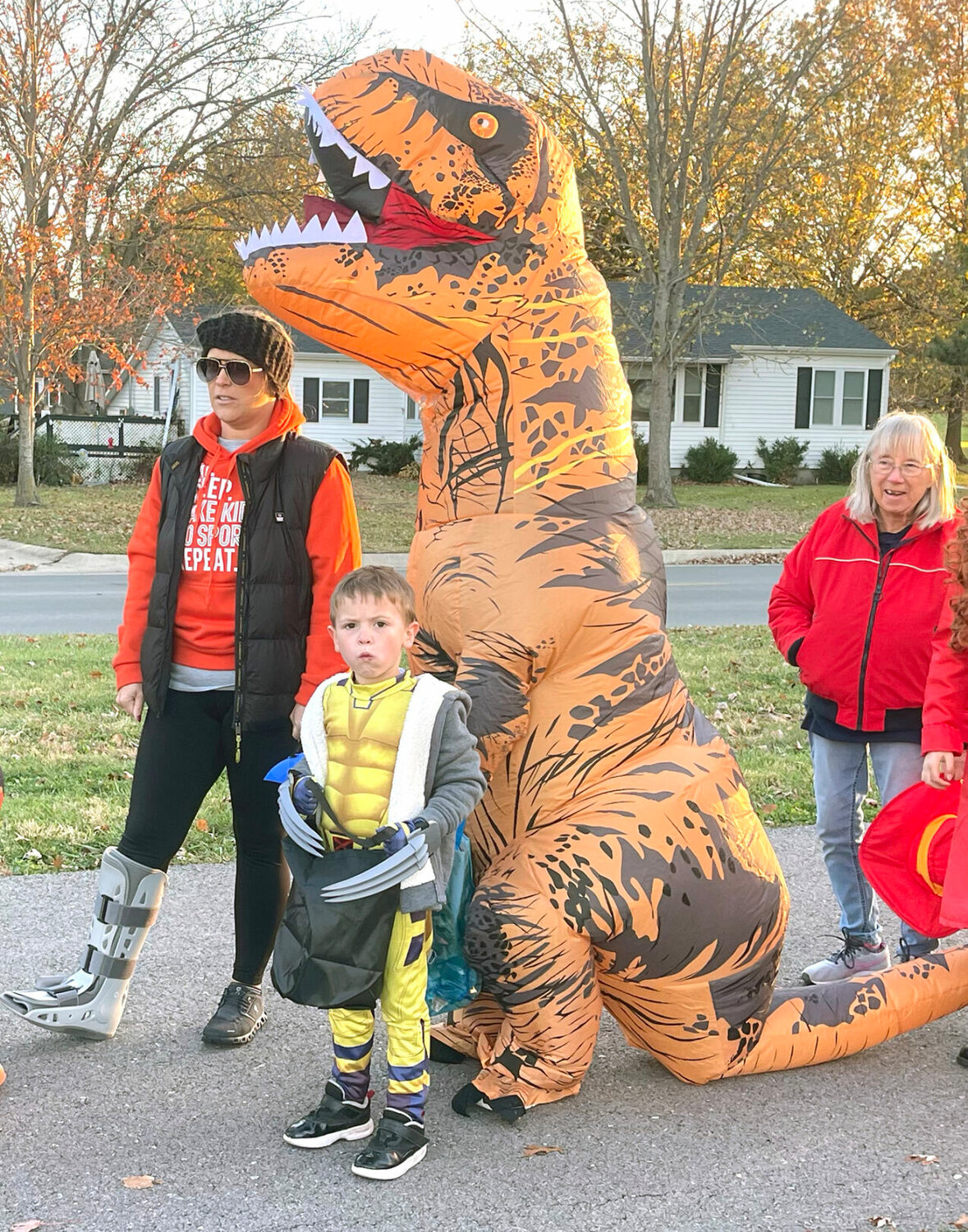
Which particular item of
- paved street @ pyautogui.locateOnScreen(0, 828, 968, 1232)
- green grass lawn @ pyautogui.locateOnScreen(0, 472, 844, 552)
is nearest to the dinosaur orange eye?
paved street @ pyautogui.locateOnScreen(0, 828, 968, 1232)

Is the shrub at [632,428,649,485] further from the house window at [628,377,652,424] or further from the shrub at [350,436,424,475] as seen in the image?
the shrub at [350,436,424,475]

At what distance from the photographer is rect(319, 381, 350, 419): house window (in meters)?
33.5

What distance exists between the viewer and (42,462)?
25.9 m

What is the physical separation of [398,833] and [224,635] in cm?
Result: 97

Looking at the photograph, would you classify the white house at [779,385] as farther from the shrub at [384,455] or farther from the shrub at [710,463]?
the shrub at [384,455]

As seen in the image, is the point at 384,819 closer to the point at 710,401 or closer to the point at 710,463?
the point at 710,463

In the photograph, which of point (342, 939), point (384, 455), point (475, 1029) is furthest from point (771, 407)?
point (342, 939)

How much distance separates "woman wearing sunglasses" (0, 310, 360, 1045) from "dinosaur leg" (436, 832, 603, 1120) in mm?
797

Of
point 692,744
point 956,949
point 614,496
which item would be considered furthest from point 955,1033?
point 614,496

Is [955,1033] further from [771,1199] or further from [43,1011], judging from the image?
[43,1011]

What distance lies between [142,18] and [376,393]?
11.3m

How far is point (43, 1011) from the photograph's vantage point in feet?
11.6

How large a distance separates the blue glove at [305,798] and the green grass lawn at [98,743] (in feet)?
8.32

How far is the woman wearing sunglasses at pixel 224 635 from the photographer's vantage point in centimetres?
348
